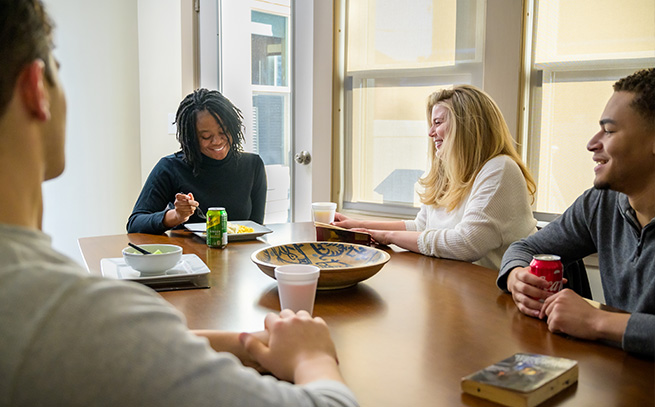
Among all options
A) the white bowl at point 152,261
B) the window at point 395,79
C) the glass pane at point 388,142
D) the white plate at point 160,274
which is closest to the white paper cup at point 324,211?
the white plate at point 160,274

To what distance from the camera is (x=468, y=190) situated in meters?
2.20

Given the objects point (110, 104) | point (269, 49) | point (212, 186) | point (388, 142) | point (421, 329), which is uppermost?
point (269, 49)

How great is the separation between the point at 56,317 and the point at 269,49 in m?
3.39

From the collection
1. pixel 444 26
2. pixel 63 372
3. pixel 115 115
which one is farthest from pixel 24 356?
pixel 115 115

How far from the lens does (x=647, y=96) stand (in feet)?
4.89

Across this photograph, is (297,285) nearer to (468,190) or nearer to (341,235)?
(341,235)

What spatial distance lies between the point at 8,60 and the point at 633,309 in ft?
4.86

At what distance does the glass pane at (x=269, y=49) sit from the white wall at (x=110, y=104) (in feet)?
1.66

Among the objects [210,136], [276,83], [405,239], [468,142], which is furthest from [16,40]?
[276,83]

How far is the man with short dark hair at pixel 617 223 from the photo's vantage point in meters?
1.40

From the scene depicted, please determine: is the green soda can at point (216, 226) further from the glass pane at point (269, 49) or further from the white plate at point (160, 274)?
the glass pane at point (269, 49)

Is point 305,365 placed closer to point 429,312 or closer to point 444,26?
point 429,312

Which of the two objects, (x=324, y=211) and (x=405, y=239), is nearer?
(x=405, y=239)

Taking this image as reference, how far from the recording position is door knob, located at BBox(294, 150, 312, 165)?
351cm
